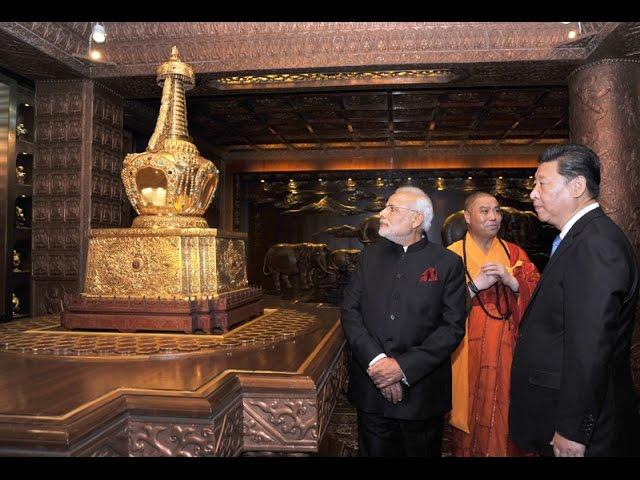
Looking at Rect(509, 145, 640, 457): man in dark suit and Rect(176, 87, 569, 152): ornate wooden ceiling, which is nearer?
Rect(509, 145, 640, 457): man in dark suit

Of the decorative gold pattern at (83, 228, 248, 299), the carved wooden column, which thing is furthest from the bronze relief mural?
the decorative gold pattern at (83, 228, 248, 299)

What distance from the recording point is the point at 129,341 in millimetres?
2105

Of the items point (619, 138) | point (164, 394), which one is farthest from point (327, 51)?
point (164, 394)

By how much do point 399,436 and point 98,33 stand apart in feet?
15.2

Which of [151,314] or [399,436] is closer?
[399,436]

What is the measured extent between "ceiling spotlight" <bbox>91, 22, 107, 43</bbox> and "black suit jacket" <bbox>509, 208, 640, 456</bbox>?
15.7 feet

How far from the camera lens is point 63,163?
502 centimetres

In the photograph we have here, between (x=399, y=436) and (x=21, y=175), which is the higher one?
(x=21, y=175)

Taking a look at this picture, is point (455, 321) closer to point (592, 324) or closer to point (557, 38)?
point (592, 324)

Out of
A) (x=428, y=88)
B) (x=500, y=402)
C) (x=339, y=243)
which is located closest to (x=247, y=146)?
(x=339, y=243)

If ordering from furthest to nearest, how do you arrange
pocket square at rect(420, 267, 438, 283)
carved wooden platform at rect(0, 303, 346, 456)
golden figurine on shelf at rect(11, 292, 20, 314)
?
golden figurine on shelf at rect(11, 292, 20, 314) < pocket square at rect(420, 267, 438, 283) < carved wooden platform at rect(0, 303, 346, 456)

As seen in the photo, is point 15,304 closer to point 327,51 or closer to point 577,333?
point 327,51

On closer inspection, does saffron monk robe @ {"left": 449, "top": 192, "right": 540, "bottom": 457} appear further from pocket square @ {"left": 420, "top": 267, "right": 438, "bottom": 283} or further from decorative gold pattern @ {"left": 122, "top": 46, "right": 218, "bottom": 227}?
decorative gold pattern @ {"left": 122, "top": 46, "right": 218, "bottom": 227}

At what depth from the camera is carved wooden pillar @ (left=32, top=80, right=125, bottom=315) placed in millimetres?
4996
